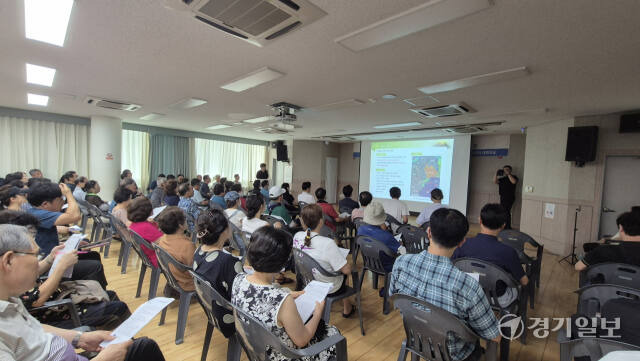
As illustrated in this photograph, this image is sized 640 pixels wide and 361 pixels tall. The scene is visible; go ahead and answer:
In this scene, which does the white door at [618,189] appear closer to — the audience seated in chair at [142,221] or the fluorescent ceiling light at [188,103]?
the audience seated in chair at [142,221]

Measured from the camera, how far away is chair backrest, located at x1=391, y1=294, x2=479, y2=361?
4.22ft

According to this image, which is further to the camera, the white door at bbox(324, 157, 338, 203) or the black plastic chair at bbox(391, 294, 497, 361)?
the white door at bbox(324, 157, 338, 203)

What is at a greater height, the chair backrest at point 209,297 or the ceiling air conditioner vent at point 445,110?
the ceiling air conditioner vent at point 445,110

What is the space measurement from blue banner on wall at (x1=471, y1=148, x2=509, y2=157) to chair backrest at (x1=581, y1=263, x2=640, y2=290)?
6.67 m

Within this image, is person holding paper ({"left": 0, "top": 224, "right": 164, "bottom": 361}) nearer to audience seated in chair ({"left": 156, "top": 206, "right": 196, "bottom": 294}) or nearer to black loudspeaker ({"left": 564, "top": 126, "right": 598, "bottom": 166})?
audience seated in chair ({"left": 156, "top": 206, "right": 196, "bottom": 294})

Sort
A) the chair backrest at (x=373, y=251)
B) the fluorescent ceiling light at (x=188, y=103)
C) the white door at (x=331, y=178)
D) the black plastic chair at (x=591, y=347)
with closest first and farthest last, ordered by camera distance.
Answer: the black plastic chair at (x=591, y=347), the chair backrest at (x=373, y=251), the fluorescent ceiling light at (x=188, y=103), the white door at (x=331, y=178)

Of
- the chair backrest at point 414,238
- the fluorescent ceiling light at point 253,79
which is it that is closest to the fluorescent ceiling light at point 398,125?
the chair backrest at point 414,238

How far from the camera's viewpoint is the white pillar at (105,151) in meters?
6.94

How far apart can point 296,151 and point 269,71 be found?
7.92m

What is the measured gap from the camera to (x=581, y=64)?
269 cm

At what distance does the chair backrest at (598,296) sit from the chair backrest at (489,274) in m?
0.41

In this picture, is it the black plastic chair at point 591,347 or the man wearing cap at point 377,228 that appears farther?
the man wearing cap at point 377,228

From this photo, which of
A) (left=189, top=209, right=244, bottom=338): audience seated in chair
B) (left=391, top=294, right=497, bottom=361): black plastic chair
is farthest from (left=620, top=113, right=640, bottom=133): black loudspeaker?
(left=189, top=209, right=244, bottom=338): audience seated in chair

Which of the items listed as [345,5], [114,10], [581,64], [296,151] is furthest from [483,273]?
[296,151]
